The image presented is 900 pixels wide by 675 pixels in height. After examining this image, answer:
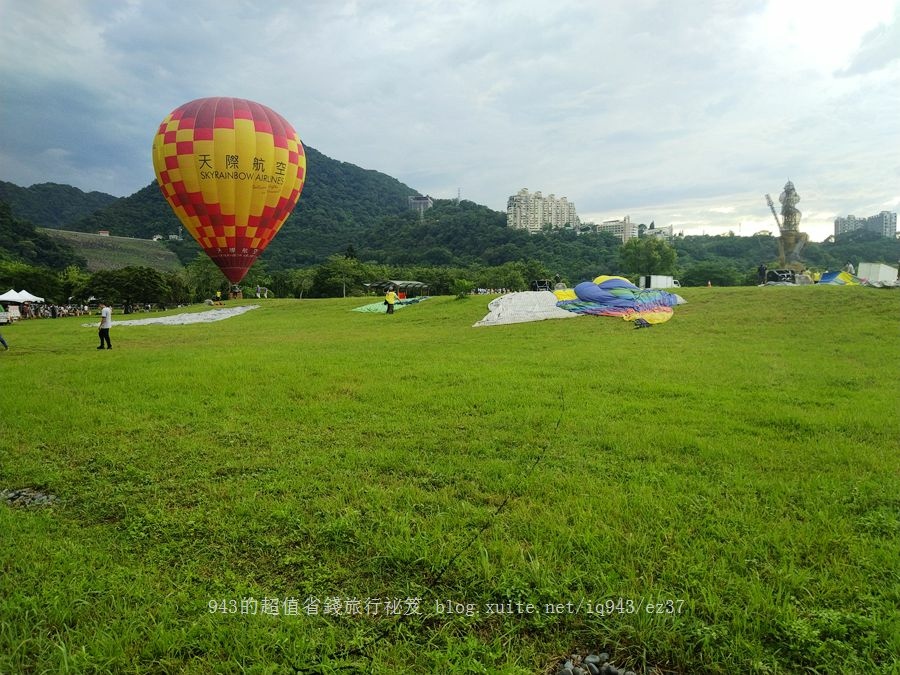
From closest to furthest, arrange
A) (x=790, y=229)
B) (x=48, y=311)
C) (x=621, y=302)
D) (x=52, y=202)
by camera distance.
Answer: (x=621, y=302) → (x=48, y=311) → (x=790, y=229) → (x=52, y=202)

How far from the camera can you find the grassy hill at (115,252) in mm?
83438

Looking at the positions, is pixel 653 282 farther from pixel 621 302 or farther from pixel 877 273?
pixel 621 302

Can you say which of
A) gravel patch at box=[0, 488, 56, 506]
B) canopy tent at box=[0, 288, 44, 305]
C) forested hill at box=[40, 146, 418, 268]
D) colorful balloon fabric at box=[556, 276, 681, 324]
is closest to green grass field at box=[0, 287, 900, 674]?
gravel patch at box=[0, 488, 56, 506]

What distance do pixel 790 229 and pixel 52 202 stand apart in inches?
6619

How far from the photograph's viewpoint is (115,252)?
8869 cm

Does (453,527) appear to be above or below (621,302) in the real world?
below

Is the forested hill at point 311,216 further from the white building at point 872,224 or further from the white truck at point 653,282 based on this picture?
the white building at point 872,224

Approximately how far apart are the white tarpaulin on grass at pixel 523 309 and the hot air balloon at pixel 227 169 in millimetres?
11482

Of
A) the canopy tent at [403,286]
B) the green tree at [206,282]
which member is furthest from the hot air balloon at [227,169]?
the green tree at [206,282]

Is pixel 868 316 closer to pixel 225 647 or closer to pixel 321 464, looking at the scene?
pixel 321 464

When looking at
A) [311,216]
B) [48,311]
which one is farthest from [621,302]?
[311,216]

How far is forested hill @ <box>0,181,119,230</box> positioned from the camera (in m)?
122

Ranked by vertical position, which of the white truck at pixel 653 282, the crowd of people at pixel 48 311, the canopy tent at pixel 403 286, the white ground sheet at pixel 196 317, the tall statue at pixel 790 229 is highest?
the tall statue at pixel 790 229

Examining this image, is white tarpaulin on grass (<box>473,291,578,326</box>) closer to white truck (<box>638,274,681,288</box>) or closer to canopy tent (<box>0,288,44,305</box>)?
white truck (<box>638,274,681,288</box>)
